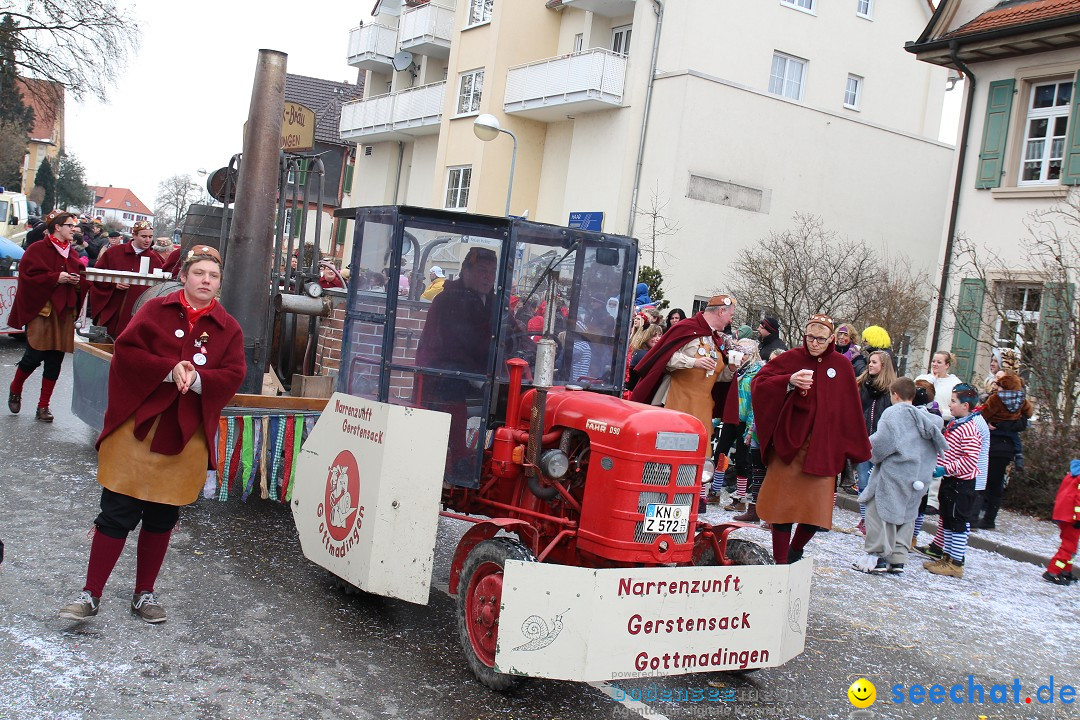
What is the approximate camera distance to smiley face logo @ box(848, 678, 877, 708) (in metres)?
5.15

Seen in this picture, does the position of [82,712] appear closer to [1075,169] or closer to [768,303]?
[1075,169]

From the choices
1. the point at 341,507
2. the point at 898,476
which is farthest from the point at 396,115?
the point at 341,507

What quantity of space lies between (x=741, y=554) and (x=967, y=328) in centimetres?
1206

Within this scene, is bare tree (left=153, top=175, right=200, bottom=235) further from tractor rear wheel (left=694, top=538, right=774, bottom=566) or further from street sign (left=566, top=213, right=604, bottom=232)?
tractor rear wheel (left=694, top=538, right=774, bottom=566)

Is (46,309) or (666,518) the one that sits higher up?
(46,309)

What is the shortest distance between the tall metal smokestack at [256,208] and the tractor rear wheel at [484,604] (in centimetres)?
397

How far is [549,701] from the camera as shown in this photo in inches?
189

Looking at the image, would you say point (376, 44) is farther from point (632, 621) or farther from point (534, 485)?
point (632, 621)

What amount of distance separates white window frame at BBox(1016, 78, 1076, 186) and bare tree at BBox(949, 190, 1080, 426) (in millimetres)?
776

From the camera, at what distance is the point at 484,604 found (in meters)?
4.88

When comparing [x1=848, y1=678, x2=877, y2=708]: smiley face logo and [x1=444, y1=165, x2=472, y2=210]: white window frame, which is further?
[x1=444, y1=165, x2=472, y2=210]: white window frame

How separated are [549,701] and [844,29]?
80.7 feet

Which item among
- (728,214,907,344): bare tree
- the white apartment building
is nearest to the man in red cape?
(728,214,907,344): bare tree

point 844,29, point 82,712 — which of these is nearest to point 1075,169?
point 844,29
